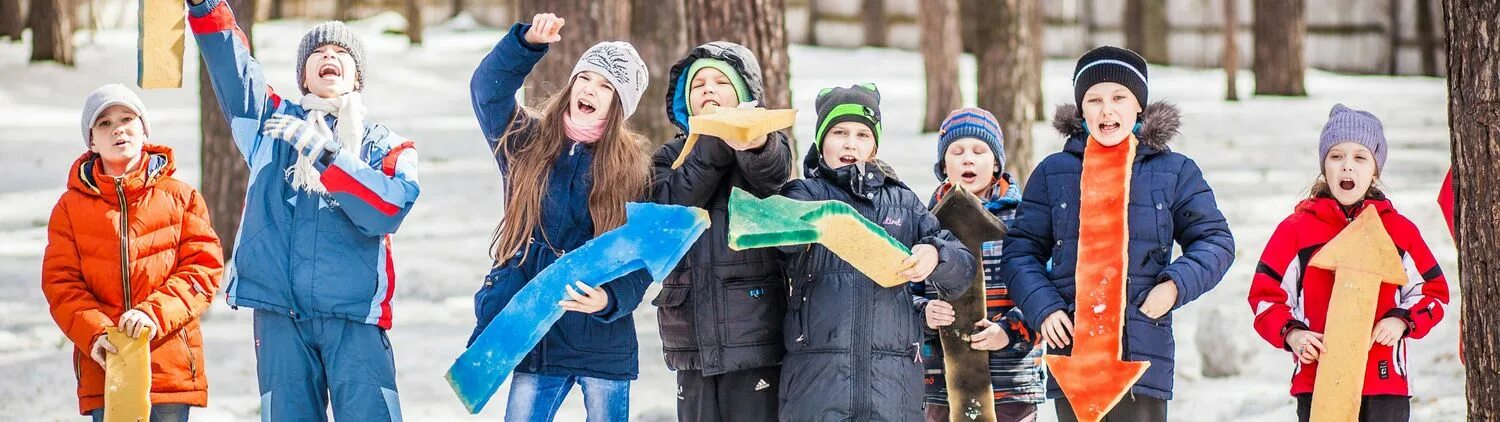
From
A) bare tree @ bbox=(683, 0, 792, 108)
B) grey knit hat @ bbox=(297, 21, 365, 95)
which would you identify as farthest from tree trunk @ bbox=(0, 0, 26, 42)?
grey knit hat @ bbox=(297, 21, 365, 95)

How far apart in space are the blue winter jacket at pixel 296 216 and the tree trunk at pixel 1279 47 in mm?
14651

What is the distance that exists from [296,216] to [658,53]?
513 centimetres

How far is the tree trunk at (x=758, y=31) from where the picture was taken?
22.2 feet

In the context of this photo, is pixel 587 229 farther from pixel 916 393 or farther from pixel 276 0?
pixel 276 0

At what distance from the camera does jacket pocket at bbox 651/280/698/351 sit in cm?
393

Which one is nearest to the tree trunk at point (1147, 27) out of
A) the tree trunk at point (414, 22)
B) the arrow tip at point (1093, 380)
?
the tree trunk at point (414, 22)

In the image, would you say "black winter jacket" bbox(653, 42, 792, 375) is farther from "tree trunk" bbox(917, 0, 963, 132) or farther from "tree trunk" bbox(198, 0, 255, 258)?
"tree trunk" bbox(917, 0, 963, 132)

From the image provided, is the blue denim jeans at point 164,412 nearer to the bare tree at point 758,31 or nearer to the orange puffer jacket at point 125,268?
the orange puffer jacket at point 125,268

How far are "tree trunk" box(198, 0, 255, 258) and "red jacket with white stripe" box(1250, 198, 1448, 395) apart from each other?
5552 millimetres

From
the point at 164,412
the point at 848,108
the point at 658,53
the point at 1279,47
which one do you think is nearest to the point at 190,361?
the point at 164,412

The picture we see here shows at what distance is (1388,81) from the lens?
19781mm

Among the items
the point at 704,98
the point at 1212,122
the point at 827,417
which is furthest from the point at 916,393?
the point at 1212,122

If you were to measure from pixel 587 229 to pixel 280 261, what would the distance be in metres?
0.87

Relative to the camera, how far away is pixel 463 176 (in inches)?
440
